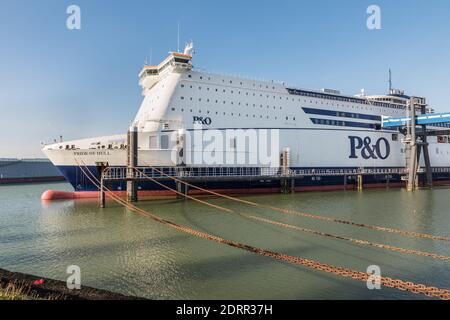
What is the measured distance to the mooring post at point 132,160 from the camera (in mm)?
19094

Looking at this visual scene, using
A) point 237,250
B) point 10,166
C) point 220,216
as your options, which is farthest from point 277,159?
point 10,166

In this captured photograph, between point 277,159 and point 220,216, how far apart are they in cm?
1170

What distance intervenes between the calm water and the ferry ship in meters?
5.61

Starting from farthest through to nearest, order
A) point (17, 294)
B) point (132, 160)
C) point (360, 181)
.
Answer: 1. point (360, 181)
2. point (132, 160)
3. point (17, 294)

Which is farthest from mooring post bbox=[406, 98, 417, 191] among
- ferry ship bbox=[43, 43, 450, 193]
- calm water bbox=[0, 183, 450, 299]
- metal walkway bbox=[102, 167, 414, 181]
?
calm water bbox=[0, 183, 450, 299]

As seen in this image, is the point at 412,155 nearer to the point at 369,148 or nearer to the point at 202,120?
the point at 369,148

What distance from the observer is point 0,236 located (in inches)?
433

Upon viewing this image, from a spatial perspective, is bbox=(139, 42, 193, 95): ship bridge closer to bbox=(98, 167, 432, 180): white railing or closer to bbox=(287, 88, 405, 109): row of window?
bbox=(98, 167, 432, 180): white railing

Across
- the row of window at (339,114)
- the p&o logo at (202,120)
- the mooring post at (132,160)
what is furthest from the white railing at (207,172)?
the row of window at (339,114)

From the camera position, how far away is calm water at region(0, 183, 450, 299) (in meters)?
6.43

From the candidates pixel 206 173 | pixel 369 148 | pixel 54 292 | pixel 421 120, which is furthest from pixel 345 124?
pixel 54 292

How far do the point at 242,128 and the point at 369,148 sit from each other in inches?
621

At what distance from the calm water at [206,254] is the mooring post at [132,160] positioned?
375 centimetres

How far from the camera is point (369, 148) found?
3145 centimetres
